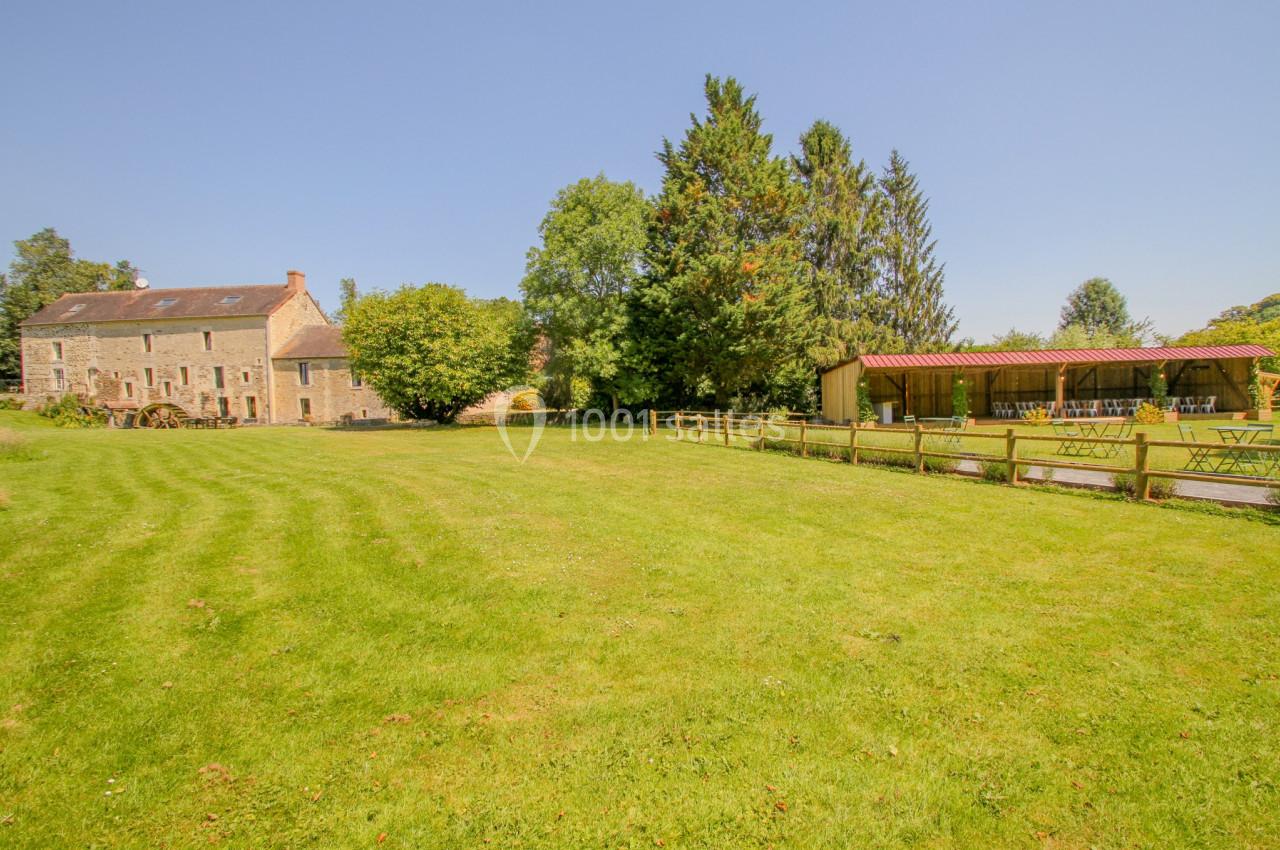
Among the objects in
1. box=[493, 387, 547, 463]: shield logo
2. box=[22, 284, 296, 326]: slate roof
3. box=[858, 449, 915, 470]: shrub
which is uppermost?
box=[22, 284, 296, 326]: slate roof

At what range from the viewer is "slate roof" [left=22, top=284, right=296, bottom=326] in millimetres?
37562

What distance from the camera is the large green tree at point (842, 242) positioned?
108 feet

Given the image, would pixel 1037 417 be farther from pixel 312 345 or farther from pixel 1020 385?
pixel 312 345

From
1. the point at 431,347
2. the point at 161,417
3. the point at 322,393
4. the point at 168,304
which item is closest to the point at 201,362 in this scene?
the point at 168,304

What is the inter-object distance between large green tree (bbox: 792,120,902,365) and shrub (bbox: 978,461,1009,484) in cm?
2258

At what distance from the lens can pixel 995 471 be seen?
10.8 metres

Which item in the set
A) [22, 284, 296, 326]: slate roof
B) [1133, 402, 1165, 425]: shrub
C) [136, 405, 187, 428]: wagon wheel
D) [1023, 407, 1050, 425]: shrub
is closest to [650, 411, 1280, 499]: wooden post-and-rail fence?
[1023, 407, 1050, 425]: shrub

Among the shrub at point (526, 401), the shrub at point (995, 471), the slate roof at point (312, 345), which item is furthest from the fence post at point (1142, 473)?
the slate roof at point (312, 345)

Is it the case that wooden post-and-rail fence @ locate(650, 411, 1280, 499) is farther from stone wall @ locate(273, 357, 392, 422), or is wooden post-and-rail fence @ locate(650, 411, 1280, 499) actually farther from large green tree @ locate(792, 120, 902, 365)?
stone wall @ locate(273, 357, 392, 422)

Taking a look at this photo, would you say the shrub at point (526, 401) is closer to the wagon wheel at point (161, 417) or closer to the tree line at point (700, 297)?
the tree line at point (700, 297)

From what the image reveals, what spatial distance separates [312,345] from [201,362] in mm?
7300

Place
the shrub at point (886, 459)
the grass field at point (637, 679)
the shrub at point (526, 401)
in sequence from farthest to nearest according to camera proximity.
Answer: the shrub at point (526, 401) → the shrub at point (886, 459) → the grass field at point (637, 679)

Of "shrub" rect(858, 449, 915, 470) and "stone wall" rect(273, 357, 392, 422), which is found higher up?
"stone wall" rect(273, 357, 392, 422)

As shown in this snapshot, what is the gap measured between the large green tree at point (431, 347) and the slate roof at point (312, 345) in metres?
7.09
